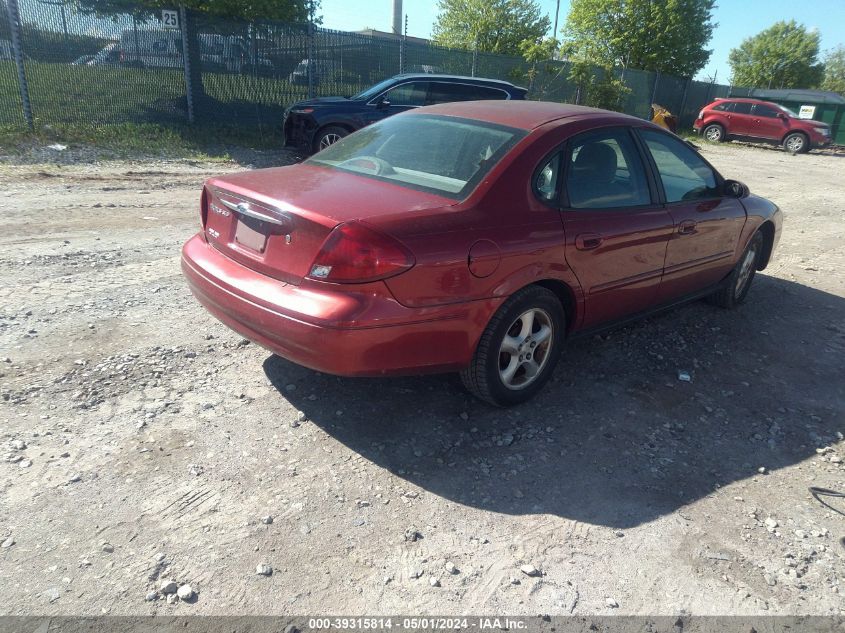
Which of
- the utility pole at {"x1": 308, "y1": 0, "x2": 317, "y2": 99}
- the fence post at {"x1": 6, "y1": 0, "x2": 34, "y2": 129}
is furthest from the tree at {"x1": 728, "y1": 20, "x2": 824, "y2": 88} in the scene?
the fence post at {"x1": 6, "y1": 0, "x2": 34, "y2": 129}

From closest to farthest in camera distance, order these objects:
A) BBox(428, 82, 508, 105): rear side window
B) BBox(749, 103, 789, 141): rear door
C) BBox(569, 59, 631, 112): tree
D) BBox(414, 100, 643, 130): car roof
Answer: BBox(414, 100, 643, 130): car roof
BBox(428, 82, 508, 105): rear side window
BBox(569, 59, 631, 112): tree
BBox(749, 103, 789, 141): rear door

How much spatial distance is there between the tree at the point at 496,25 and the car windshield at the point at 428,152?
1157 inches

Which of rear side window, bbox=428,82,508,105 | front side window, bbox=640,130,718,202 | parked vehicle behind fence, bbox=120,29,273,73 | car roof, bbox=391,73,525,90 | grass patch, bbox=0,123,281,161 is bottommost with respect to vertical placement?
grass patch, bbox=0,123,281,161

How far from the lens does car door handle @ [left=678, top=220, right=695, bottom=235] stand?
438cm

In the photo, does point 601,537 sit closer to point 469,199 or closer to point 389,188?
point 469,199

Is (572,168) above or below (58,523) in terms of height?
above

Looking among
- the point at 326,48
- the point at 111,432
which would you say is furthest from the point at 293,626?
the point at 326,48

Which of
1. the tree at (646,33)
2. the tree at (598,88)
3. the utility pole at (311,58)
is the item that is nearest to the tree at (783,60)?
the tree at (646,33)

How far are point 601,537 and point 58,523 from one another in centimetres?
227

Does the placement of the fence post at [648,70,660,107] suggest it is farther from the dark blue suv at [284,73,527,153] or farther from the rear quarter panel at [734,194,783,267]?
the rear quarter panel at [734,194,783,267]

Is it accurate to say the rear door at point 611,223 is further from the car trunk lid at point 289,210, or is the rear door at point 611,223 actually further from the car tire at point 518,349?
the car trunk lid at point 289,210

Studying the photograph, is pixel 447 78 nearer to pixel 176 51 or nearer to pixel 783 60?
pixel 176 51

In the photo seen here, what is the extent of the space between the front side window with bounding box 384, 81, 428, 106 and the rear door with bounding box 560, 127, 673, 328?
28.0 ft

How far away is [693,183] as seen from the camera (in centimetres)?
465
